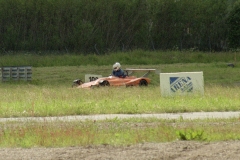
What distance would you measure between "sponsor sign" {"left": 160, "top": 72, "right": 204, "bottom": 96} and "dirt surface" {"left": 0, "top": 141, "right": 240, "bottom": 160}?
1097cm

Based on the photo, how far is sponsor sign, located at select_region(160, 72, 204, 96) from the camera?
23.2 m

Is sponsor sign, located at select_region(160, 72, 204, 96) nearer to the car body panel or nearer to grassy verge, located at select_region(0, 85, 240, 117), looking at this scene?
grassy verge, located at select_region(0, 85, 240, 117)

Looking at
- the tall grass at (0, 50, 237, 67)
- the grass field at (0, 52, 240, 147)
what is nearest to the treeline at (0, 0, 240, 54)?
the tall grass at (0, 50, 237, 67)

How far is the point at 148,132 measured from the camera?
13750mm

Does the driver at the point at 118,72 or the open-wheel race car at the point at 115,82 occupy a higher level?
the driver at the point at 118,72

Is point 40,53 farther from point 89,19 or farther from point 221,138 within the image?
point 221,138

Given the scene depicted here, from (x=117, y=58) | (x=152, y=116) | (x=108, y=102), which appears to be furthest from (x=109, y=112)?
(x=117, y=58)

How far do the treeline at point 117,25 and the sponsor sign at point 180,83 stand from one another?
1007 inches

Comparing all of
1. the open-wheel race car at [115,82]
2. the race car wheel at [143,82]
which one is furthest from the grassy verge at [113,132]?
the race car wheel at [143,82]

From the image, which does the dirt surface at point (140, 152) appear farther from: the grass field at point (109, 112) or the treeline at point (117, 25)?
the treeline at point (117, 25)

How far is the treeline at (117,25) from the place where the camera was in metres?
47.8

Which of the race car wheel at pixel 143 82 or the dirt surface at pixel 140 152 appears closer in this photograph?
the dirt surface at pixel 140 152

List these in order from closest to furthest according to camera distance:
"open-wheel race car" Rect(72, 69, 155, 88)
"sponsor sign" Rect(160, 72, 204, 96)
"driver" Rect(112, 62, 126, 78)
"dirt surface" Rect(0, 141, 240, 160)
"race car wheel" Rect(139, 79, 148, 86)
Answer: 1. "dirt surface" Rect(0, 141, 240, 160)
2. "sponsor sign" Rect(160, 72, 204, 96)
3. "open-wheel race car" Rect(72, 69, 155, 88)
4. "race car wheel" Rect(139, 79, 148, 86)
5. "driver" Rect(112, 62, 126, 78)

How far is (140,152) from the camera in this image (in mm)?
11219
